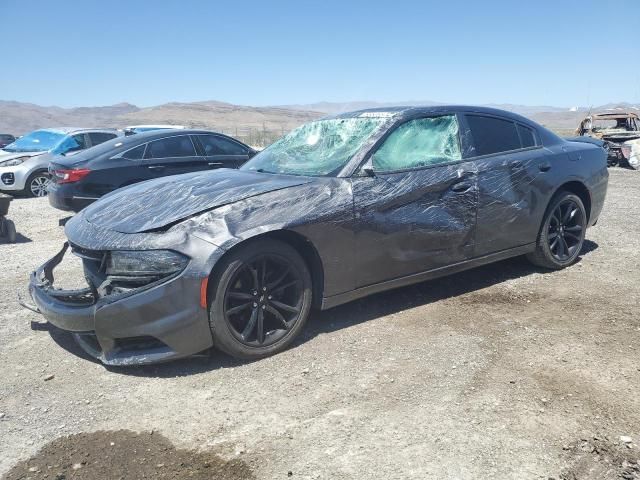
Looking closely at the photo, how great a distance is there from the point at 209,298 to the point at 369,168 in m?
→ 1.48

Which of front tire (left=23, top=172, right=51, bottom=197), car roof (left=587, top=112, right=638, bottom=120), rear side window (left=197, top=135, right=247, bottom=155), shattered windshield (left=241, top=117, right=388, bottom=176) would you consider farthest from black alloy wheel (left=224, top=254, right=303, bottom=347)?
car roof (left=587, top=112, right=638, bottom=120)

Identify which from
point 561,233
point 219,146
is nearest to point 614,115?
point 219,146

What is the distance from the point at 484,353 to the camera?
352 cm

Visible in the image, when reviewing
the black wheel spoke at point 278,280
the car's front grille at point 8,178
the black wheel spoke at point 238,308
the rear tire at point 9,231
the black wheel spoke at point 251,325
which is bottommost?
the rear tire at point 9,231

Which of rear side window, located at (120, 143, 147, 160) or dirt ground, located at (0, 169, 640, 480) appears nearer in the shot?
dirt ground, located at (0, 169, 640, 480)

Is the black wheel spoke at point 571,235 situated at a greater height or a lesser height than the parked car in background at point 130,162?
lesser

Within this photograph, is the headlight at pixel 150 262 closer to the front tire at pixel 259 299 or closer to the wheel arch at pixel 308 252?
the front tire at pixel 259 299

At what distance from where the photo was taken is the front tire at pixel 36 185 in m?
11.2

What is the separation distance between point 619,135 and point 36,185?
16082mm

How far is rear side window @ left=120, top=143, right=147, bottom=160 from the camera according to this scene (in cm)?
788

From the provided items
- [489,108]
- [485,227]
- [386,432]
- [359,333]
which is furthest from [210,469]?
[489,108]

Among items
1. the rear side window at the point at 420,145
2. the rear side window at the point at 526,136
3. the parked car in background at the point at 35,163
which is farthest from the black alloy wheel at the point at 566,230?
the parked car in background at the point at 35,163

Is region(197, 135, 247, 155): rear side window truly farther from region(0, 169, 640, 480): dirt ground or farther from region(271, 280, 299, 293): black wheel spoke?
region(271, 280, 299, 293): black wheel spoke

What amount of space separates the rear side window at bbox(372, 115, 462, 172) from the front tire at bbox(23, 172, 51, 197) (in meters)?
9.65
